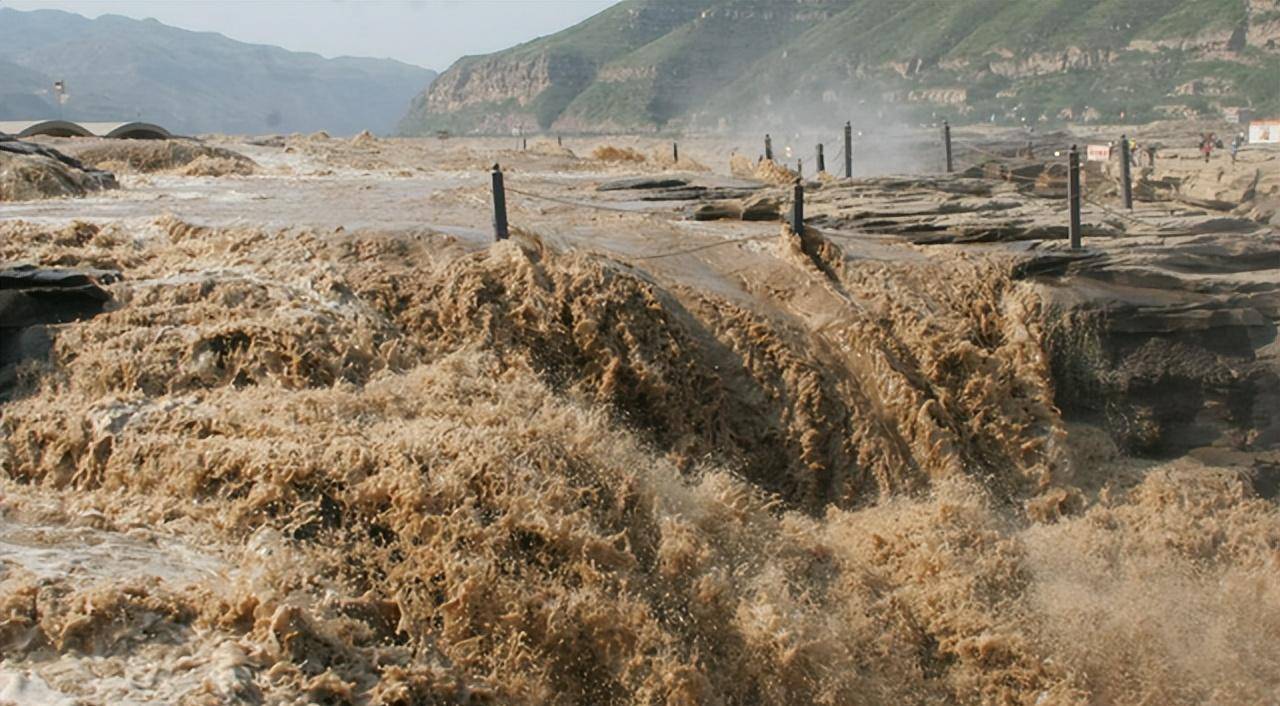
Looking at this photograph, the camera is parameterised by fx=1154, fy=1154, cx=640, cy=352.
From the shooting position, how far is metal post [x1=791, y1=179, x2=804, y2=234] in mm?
10734

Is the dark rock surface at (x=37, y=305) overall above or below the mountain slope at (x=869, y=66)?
below

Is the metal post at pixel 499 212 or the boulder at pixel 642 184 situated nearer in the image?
the metal post at pixel 499 212

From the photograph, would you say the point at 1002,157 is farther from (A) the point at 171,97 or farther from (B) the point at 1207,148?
(A) the point at 171,97

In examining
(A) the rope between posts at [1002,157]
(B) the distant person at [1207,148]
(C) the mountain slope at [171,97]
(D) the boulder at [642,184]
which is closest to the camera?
(D) the boulder at [642,184]

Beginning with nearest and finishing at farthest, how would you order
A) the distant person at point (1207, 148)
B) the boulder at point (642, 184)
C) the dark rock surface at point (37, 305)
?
1. the dark rock surface at point (37, 305)
2. the boulder at point (642, 184)
3. the distant person at point (1207, 148)

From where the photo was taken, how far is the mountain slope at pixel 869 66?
68.2 meters

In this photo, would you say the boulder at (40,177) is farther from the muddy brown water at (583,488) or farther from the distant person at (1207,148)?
the distant person at (1207,148)

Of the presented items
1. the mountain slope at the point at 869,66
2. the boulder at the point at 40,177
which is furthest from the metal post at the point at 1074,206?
the mountain slope at the point at 869,66

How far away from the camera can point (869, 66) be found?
8838 centimetres

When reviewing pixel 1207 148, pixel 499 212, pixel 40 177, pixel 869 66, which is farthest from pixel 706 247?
pixel 869 66

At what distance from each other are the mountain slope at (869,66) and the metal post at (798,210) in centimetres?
5754

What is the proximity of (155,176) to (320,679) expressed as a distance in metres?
13.7

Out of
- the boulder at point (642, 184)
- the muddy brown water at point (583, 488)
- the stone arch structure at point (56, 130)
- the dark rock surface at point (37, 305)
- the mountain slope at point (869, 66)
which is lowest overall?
the muddy brown water at point (583, 488)

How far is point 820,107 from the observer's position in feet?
257
